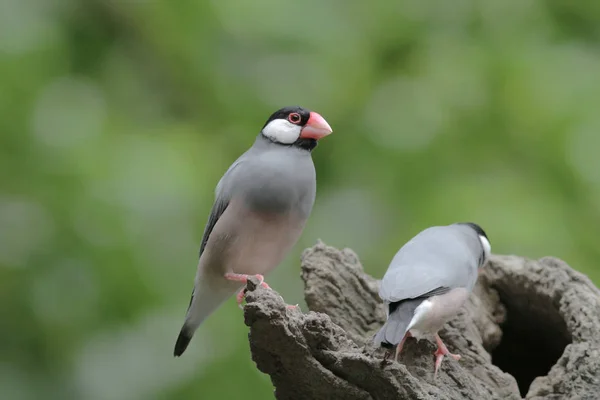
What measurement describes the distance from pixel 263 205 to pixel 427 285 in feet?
1.34

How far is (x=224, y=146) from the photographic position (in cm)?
296

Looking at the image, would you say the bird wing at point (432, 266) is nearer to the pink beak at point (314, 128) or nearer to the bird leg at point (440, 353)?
the bird leg at point (440, 353)

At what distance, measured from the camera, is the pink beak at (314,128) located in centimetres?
197

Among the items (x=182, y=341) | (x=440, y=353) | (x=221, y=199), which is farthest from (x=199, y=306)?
(x=440, y=353)

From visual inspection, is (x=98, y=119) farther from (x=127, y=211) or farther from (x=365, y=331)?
(x=365, y=331)

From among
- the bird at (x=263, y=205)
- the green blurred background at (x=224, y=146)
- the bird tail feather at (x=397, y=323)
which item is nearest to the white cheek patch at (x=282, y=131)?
the bird at (x=263, y=205)

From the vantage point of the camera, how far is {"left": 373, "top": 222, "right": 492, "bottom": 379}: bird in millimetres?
1710

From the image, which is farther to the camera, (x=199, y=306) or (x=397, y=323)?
(x=199, y=306)

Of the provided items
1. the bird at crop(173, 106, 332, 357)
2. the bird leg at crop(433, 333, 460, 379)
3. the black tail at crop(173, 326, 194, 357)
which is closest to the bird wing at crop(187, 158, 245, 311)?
the bird at crop(173, 106, 332, 357)

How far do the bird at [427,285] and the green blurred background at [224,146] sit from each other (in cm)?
72

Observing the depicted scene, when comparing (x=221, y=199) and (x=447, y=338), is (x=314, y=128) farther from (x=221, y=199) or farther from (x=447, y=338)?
(x=447, y=338)

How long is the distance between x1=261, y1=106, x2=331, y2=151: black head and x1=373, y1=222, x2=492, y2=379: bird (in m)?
0.34

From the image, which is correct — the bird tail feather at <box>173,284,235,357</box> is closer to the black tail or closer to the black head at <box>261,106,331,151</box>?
the black tail

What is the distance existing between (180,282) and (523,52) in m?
1.51
